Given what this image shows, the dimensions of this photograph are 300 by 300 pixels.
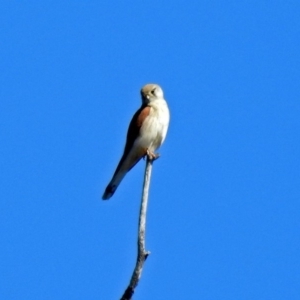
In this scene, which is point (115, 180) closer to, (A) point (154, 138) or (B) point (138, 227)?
(A) point (154, 138)

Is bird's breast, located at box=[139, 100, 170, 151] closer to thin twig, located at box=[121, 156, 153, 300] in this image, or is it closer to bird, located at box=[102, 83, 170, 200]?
bird, located at box=[102, 83, 170, 200]

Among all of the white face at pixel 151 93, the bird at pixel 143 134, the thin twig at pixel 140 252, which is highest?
the white face at pixel 151 93

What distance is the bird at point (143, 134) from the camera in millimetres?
11719

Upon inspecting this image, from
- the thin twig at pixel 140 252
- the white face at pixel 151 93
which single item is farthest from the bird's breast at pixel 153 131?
the thin twig at pixel 140 252

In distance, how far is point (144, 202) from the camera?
307 inches

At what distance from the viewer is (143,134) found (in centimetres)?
1177

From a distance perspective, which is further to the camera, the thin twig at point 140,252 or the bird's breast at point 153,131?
the bird's breast at point 153,131

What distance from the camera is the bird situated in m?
11.7

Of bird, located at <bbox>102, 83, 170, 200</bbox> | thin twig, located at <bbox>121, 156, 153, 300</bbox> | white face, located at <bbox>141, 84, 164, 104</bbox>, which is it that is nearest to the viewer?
thin twig, located at <bbox>121, 156, 153, 300</bbox>

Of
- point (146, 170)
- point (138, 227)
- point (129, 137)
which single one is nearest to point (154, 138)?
point (129, 137)

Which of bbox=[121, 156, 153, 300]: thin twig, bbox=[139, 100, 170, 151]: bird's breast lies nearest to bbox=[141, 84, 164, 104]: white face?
bbox=[139, 100, 170, 151]: bird's breast

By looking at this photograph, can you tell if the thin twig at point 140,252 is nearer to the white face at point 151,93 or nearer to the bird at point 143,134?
the bird at point 143,134

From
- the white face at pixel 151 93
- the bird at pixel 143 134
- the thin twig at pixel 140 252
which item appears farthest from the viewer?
the white face at pixel 151 93

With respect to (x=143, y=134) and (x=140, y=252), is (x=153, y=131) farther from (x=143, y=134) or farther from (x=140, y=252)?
(x=140, y=252)
